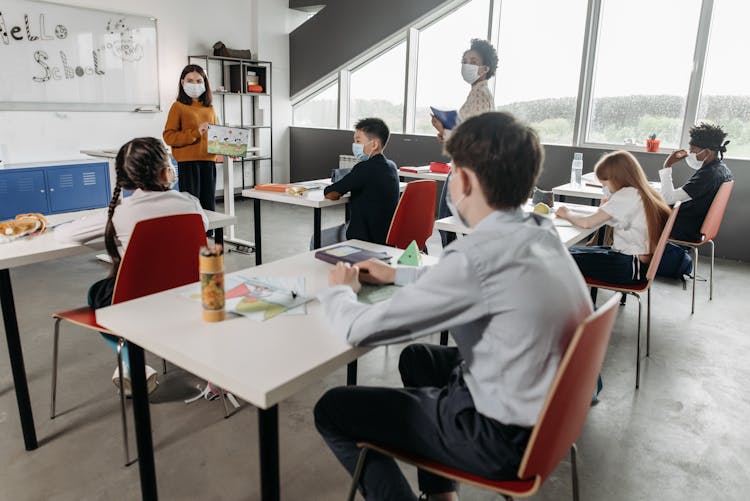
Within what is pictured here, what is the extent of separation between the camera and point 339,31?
7.21 meters

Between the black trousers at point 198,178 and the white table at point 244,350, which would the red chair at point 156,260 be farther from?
the black trousers at point 198,178

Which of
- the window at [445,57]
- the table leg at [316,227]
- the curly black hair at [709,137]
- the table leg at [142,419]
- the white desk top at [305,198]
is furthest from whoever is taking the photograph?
the window at [445,57]

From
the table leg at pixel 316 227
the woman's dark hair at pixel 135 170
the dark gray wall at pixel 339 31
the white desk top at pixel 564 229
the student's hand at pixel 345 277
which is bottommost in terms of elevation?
the table leg at pixel 316 227

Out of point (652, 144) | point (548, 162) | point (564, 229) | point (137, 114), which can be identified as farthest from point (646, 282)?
point (137, 114)

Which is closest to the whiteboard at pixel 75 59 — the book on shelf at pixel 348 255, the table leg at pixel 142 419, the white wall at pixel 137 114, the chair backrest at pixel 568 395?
the white wall at pixel 137 114

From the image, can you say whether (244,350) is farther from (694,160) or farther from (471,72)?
(694,160)

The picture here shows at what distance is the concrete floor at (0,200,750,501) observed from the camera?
1897 mm

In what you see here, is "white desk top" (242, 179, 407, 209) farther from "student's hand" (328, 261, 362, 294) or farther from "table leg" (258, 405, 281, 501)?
"table leg" (258, 405, 281, 501)

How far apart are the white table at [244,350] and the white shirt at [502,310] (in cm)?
13

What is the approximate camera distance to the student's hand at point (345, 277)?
5.04 ft

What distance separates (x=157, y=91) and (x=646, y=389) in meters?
5.72

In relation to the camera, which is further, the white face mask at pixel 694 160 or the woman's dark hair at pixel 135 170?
the white face mask at pixel 694 160

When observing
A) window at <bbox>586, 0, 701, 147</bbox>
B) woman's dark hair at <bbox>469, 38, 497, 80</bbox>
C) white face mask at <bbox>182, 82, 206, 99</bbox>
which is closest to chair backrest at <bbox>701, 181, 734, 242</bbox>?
woman's dark hair at <bbox>469, 38, 497, 80</bbox>

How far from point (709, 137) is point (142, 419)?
3.96 metres
